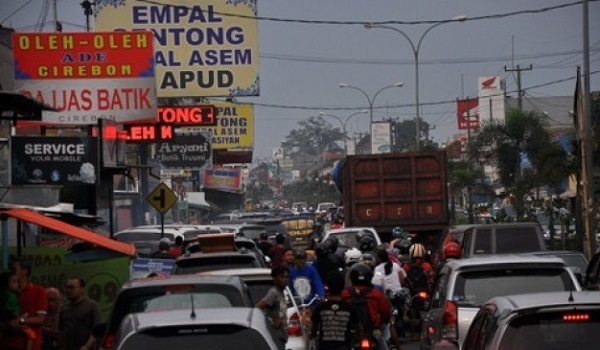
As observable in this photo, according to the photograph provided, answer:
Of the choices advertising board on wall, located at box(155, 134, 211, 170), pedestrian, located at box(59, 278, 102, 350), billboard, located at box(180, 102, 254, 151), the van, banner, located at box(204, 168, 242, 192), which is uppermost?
billboard, located at box(180, 102, 254, 151)

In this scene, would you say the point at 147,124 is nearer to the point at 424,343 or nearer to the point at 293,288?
the point at 293,288

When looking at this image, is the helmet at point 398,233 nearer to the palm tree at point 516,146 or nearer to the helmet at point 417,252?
the helmet at point 417,252

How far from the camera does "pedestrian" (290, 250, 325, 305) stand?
18.5m

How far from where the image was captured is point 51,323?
16.6 metres

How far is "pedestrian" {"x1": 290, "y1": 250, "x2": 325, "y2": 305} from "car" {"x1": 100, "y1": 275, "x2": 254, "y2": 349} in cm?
588

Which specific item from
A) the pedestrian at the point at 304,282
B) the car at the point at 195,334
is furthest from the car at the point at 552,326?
the pedestrian at the point at 304,282

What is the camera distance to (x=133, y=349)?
354 inches

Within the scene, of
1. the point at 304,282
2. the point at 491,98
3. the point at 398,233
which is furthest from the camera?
the point at 491,98

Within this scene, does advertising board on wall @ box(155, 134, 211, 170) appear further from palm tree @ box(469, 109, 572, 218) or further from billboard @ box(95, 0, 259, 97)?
palm tree @ box(469, 109, 572, 218)

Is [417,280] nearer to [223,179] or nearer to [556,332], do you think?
[556,332]

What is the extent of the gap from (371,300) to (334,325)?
5.13 ft

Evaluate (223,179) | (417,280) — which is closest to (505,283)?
(417,280)

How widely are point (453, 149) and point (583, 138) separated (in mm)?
70929

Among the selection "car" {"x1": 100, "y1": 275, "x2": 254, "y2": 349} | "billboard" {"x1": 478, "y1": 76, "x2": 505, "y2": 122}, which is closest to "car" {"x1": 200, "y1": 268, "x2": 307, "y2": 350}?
"car" {"x1": 100, "y1": 275, "x2": 254, "y2": 349}
